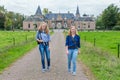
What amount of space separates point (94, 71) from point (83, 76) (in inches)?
49.0

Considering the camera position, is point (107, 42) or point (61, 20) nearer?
point (107, 42)

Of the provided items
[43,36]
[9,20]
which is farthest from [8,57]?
[9,20]

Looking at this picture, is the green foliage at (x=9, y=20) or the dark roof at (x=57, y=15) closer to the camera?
the green foliage at (x=9, y=20)

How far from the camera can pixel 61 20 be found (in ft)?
486

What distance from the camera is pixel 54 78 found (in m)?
11.1

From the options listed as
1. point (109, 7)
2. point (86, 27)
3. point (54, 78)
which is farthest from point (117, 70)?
point (86, 27)

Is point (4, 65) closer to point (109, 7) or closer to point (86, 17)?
point (109, 7)

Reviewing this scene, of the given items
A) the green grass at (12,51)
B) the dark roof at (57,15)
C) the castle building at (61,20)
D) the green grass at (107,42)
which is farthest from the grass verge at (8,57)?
the dark roof at (57,15)

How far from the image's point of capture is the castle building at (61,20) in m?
140

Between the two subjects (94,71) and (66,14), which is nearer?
(94,71)

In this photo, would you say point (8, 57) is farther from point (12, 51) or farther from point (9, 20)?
point (9, 20)

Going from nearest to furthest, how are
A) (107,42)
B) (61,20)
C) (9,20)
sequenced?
(107,42) → (9,20) → (61,20)

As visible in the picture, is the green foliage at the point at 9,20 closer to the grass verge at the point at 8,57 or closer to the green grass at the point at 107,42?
the green grass at the point at 107,42

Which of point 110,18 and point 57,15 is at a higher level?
point 57,15
